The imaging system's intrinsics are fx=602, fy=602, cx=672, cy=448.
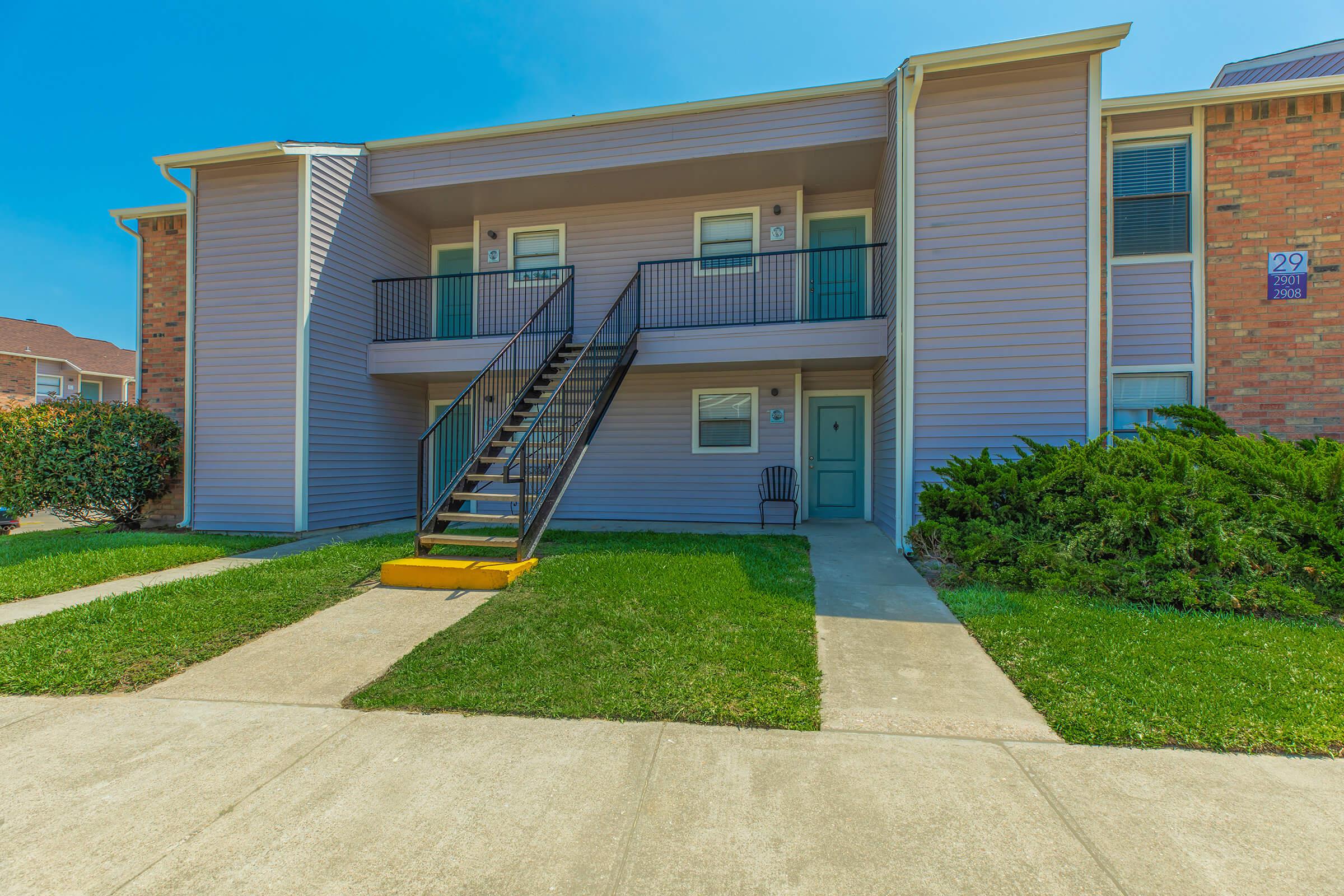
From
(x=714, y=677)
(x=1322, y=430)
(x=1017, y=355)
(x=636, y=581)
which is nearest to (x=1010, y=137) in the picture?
(x=1017, y=355)

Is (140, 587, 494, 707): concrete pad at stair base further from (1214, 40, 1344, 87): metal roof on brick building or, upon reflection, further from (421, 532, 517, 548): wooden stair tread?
(1214, 40, 1344, 87): metal roof on brick building

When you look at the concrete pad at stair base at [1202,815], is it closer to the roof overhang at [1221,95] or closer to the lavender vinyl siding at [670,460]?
the lavender vinyl siding at [670,460]

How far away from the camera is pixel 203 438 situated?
8.59 metres

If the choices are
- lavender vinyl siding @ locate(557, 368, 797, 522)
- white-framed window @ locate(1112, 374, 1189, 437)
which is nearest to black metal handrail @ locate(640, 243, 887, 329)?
lavender vinyl siding @ locate(557, 368, 797, 522)

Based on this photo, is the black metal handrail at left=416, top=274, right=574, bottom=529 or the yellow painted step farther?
the black metal handrail at left=416, top=274, right=574, bottom=529

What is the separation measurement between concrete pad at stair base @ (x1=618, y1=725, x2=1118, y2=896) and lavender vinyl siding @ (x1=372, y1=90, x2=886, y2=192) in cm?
747

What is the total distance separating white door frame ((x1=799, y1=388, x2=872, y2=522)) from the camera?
9.36 metres

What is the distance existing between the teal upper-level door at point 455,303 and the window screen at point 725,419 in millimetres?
4224

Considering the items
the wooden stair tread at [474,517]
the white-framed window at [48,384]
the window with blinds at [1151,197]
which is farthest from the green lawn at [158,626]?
the white-framed window at [48,384]

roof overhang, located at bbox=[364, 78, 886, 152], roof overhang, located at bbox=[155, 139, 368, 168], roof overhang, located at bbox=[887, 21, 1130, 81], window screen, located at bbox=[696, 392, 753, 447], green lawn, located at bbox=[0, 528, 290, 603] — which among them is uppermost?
roof overhang, located at bbox=[364, 78, 886, 152]

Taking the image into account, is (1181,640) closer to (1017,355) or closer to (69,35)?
(1017,355)

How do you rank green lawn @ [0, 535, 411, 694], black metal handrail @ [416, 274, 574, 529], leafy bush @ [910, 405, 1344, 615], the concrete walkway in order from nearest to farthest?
green lawn @ [0, 535, 411, 694]
leafy bush @ [910, 405, 1344, 615]
the concrete walkway
black metal handrail @ [416, 274, 574, 529]

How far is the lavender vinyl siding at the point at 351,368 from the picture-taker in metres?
8.43

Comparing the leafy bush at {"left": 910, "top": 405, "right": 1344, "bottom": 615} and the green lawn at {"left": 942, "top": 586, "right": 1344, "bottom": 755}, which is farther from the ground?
the leafy bush at {"left": 910, "top": 405, "right": 1344, "bottom": 615}
